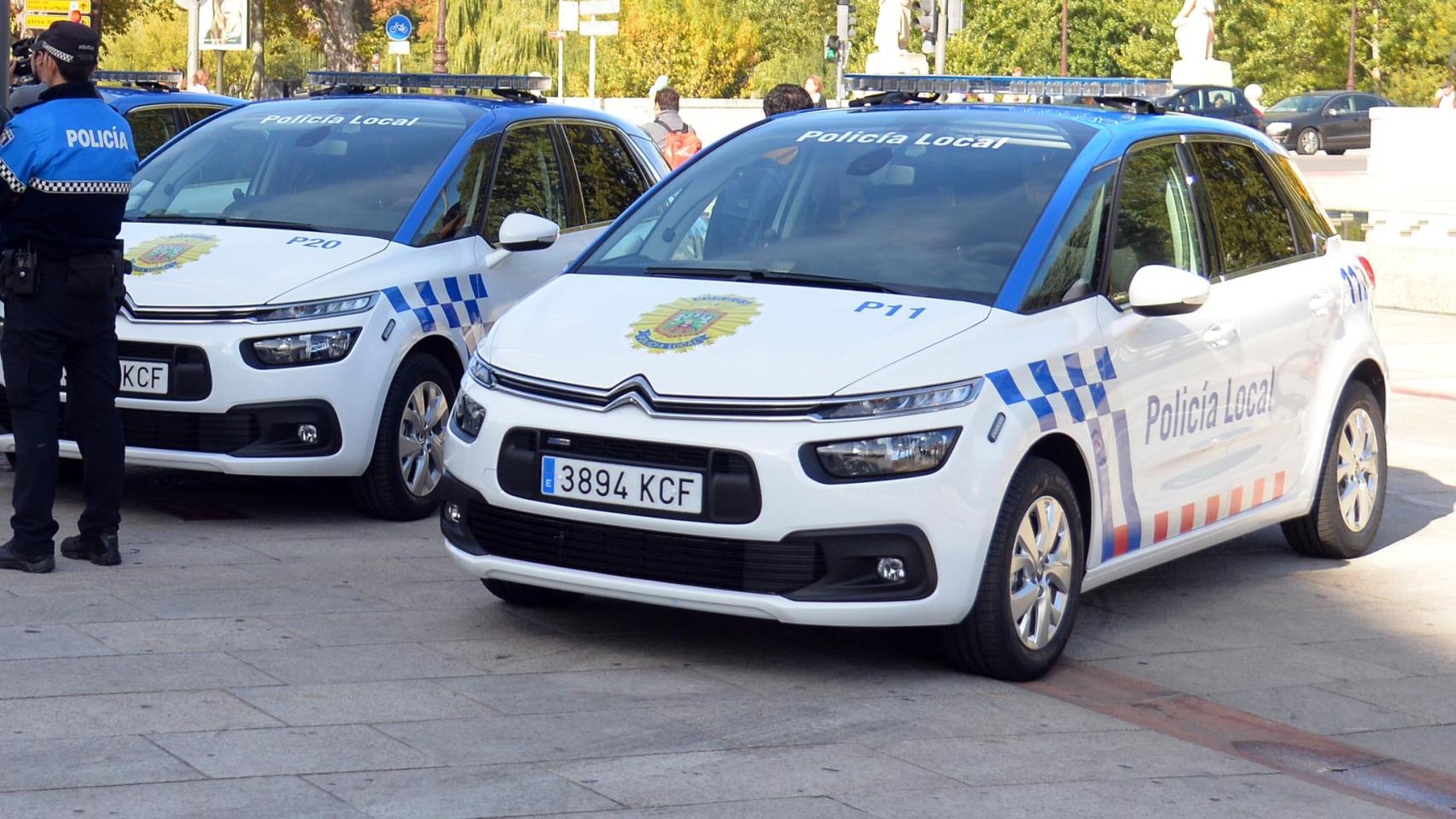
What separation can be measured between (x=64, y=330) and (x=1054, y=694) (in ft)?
10.9

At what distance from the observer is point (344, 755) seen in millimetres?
4770

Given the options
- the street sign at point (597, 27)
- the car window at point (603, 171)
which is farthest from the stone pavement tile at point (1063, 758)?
the street sign at point (597, 27)

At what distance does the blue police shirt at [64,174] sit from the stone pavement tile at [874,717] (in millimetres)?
2647

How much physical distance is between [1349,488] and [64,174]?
4631mm

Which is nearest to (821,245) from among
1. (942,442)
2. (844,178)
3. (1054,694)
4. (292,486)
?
(844,178)

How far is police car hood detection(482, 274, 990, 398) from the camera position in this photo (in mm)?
5441

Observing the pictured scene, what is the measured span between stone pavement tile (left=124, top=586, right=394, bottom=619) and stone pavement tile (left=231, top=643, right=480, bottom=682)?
504 mm

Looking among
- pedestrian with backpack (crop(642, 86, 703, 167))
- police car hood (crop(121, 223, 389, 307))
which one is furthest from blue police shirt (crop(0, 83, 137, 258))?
pedestrian with backpack (crop(642, 86, 703, 167))

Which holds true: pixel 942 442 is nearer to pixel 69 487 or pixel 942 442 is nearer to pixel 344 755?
pixel 344 755

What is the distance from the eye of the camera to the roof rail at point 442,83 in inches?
389

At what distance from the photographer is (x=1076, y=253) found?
6098 millimetres

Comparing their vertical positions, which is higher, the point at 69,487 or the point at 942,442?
the point at 942,442

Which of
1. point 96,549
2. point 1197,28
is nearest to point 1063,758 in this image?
point 96,549

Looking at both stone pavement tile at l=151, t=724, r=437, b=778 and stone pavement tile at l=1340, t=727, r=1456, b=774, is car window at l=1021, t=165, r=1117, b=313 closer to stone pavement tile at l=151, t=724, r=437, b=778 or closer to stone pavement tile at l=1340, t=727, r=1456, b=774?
stone pavement tile at l=1340, t=727, r=1456, b=774
